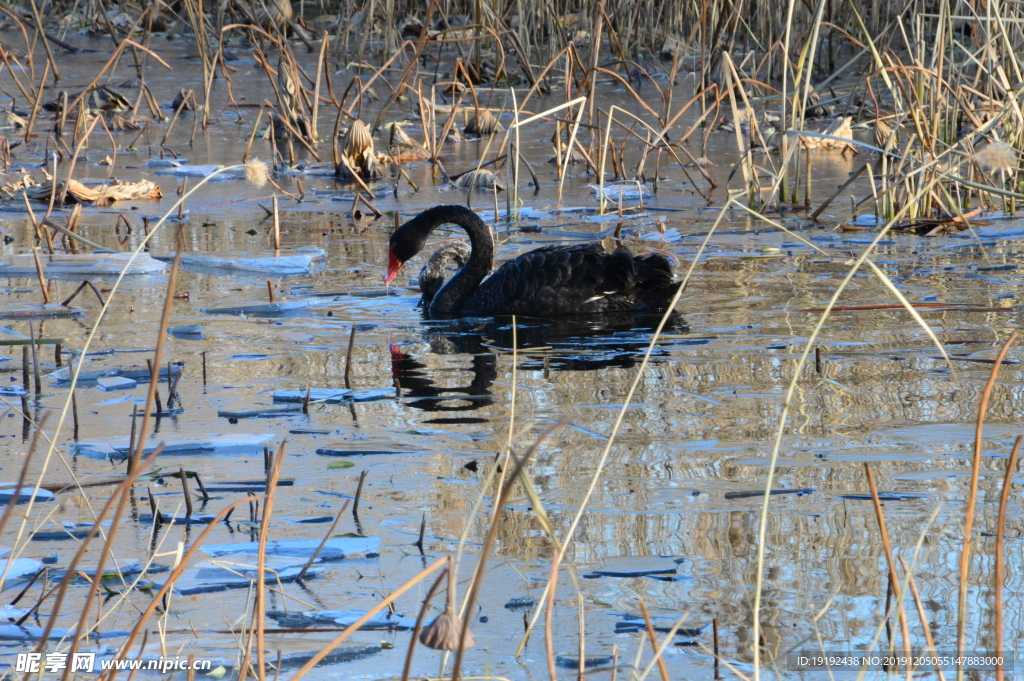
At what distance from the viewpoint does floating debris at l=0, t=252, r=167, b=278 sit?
7035 mm

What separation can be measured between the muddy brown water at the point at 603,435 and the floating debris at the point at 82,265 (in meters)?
0.13

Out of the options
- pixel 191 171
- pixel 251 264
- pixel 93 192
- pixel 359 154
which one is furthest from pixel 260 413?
pixel 191 171

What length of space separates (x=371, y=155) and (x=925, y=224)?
14.4 feet

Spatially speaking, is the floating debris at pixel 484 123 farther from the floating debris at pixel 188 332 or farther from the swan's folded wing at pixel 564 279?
the floating debris at pixel 188 332

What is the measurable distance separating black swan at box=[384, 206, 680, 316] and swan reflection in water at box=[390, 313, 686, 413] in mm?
77

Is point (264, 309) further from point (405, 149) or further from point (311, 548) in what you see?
point (405, 149)

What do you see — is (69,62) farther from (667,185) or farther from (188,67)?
(667,185)

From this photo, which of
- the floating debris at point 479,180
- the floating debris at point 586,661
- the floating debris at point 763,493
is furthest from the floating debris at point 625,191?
the floating debris at point 586,661

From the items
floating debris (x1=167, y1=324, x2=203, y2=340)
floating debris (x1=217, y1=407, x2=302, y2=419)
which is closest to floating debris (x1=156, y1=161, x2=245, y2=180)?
floating debris (x1=167, y1=324, x2=203, y2=340)

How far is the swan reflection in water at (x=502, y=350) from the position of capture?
4.80m

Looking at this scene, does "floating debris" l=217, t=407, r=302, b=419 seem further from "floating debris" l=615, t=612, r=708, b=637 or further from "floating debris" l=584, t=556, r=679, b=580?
"floating debris" l=615, t=612, r=708, b=637

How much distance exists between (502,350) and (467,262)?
1.28 metres

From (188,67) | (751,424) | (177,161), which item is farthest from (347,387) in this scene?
(188,67)

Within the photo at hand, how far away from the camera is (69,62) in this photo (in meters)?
16.1
